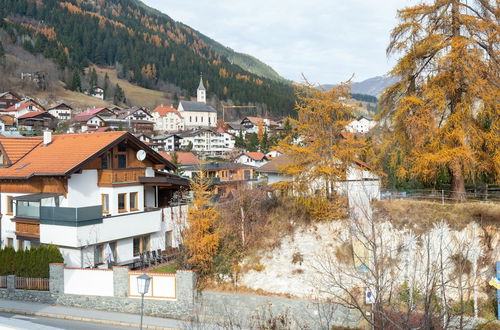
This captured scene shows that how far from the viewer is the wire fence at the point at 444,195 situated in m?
21.7

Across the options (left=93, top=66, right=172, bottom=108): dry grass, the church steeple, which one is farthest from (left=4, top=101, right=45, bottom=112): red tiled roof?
the church steeple

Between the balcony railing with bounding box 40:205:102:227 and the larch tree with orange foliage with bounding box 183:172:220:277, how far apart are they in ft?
15.6

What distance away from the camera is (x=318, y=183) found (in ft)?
76.4

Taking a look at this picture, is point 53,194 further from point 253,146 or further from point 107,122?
point 107,122

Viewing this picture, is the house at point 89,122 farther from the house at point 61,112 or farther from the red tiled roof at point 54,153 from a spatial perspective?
the red tiled roof at point 54,153

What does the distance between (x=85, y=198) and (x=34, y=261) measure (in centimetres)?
434

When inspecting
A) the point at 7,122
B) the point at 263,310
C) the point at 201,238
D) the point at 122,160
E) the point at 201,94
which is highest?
the point at 201,94

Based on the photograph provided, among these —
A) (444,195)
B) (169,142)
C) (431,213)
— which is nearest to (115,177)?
(431,213)

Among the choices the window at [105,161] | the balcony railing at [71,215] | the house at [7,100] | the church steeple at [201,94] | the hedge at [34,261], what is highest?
the church steeple at [201,94]

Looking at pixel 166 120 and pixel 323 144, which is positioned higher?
pixel 166 120

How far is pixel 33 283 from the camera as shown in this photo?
72.7ft

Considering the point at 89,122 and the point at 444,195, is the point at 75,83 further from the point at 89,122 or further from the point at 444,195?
the point at 444,195

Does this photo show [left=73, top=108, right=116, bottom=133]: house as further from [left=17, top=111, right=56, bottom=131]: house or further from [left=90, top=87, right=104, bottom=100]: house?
[left=90, top=87, right=104, bottom=100]: house

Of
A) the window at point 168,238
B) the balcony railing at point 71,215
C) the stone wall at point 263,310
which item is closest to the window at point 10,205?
the balcony railing at point 71,215
